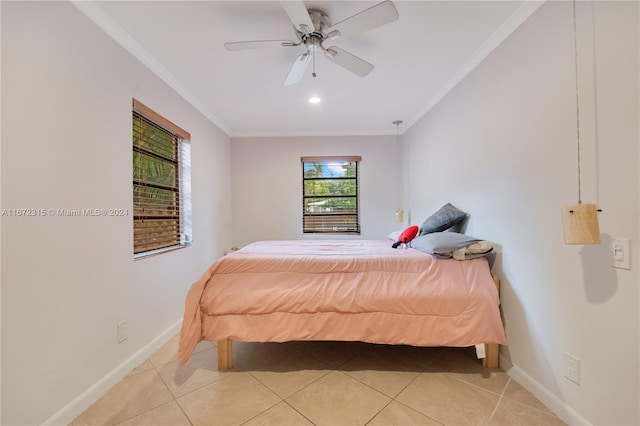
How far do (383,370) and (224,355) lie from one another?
44.8 inches

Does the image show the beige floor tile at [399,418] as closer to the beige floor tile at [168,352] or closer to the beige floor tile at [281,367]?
the beige floor tile at [281,367]

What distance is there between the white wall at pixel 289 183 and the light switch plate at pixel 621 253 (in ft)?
8.90

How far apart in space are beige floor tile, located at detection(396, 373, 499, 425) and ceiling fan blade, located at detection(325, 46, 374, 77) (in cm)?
217

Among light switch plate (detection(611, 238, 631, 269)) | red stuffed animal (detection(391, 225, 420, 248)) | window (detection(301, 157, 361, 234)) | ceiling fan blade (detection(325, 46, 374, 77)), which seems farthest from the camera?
window (detection(301, 157, 361, 234))

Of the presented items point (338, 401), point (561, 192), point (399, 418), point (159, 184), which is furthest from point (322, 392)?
point (159, 184)

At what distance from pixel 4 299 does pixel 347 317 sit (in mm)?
1711

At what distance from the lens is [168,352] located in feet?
6.60

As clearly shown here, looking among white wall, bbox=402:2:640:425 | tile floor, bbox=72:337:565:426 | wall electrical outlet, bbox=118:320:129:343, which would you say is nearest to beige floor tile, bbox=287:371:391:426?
tile floor, bbox=72:337:565:426

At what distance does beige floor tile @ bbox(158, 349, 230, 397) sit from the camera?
5.23ft

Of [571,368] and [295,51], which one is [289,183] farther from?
[571,368]

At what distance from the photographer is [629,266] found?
3.44 feet

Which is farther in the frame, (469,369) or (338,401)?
(469,369)

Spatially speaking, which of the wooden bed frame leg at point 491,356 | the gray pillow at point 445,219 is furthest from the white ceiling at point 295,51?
the wooden bed frame leg at point 491,356

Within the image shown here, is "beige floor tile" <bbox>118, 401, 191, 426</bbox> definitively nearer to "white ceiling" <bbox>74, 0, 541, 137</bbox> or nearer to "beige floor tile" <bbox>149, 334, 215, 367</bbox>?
"beige floor tile" <bbox>149, 334, 215, 367</bbox>
